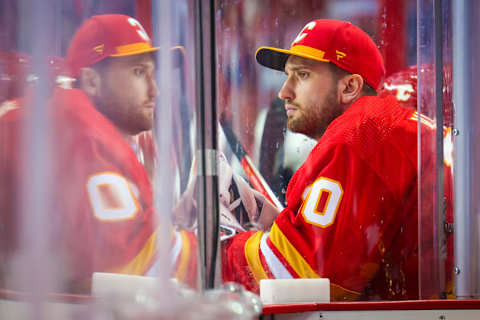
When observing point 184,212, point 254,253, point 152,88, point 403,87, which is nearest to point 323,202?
point 254,253

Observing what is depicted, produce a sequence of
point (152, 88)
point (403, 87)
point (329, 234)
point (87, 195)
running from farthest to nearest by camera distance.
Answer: point (403, 87) < point (329, 234) < point (152, 88) < point (87, 195)

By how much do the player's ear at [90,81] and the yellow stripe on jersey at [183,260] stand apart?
0.18 m

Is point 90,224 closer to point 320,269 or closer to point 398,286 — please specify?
point 320,269

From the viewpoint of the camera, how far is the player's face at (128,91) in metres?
0.53

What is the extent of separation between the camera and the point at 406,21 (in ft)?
8.04

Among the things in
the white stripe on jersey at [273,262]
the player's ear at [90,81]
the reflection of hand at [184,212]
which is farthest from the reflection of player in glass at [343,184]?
the player's ear at [90,81]

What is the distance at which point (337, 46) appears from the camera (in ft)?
7.92

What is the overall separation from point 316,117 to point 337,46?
324 mm

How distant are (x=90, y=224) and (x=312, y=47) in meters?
2.09

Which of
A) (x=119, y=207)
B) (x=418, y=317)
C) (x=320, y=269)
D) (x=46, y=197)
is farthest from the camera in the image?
(x=320, y=269)

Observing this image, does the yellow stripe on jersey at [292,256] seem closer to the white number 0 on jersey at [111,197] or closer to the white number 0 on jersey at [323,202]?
the white number 0 on jersey at [323,202]

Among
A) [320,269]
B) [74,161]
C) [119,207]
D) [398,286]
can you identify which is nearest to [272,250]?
[320,269]

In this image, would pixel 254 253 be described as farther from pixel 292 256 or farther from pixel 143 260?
pixel 143 260

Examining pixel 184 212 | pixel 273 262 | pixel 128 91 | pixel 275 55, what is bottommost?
pixel 273 262
